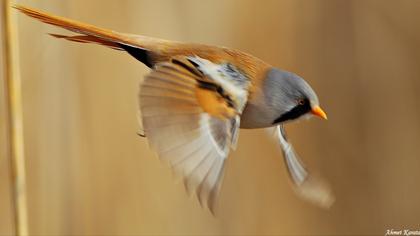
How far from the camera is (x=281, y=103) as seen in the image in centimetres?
93

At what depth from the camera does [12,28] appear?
969mm

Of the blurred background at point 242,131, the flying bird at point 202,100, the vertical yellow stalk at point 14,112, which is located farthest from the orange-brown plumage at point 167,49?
the blurred background at point 242,131

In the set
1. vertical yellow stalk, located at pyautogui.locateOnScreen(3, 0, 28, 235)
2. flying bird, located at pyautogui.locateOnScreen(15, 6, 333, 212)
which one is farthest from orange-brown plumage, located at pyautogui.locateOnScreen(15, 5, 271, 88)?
vertical yellow stalk, located at pyautogui.locateOnScreen(3, 0, 28, 235)

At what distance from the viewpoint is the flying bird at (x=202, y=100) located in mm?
780

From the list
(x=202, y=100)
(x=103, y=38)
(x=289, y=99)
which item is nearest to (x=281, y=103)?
(x=289, y=99)

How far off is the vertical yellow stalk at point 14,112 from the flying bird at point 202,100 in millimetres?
129

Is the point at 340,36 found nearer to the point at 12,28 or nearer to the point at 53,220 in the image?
the point at 53,220

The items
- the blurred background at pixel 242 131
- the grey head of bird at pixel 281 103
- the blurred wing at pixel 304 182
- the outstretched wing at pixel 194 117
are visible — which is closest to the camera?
the outstretched wing at pixel 194 117

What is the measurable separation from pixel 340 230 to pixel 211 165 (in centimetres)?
104

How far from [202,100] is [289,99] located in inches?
4.9

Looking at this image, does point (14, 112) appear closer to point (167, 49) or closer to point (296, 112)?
point (167, 49)

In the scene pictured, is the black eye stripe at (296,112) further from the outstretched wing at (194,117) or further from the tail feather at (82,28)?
the tail feather at (82,28)

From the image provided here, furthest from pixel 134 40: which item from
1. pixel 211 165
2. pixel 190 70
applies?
pixel 211 165

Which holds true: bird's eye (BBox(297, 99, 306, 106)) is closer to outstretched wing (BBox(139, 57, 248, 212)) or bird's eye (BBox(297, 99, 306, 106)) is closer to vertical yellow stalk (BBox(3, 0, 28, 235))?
outstretched wing (BBox(139, 57, 248, 212))
